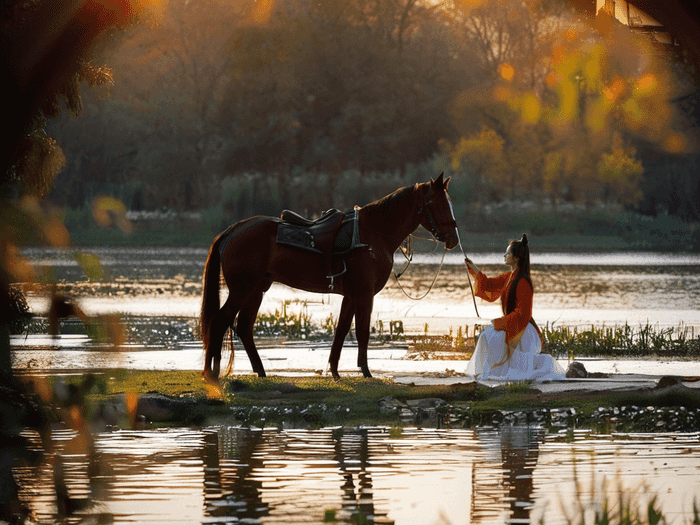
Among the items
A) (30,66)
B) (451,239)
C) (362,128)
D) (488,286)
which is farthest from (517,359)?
(362,128)

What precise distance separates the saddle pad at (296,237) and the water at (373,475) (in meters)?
2.66

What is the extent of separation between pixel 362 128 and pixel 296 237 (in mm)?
61120

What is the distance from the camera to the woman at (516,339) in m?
12.6

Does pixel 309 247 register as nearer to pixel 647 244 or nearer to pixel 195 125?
pixel 647 244

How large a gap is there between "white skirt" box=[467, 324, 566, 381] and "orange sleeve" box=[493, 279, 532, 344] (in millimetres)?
61

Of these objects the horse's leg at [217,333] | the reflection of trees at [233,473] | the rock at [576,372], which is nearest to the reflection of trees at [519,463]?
the reflection of trees at [233,473]

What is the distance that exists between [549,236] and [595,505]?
191 feet

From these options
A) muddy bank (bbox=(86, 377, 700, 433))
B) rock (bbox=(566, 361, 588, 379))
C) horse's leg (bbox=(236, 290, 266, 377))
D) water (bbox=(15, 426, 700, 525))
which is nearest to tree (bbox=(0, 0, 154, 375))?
water (bbox=(15, 426, 700, 525))

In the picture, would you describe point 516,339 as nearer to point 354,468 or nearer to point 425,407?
point 425,407

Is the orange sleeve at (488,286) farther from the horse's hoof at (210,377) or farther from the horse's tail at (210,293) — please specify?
the horse's hoof at (210,377)

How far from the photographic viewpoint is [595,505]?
7.35m

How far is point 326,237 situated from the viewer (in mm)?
13086

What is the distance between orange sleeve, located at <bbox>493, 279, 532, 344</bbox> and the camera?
12.5m

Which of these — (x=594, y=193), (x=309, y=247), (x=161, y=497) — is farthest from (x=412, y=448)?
(x=594, y=193)
